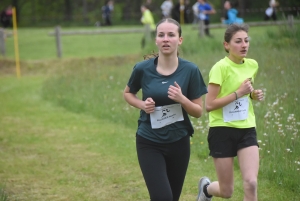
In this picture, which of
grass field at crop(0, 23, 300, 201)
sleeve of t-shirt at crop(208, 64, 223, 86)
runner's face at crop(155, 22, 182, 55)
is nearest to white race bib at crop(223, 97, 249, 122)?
sleeve of t-shirt at crop(208, 64, 223, 86)

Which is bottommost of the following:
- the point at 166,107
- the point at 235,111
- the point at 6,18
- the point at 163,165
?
the point at 6,18

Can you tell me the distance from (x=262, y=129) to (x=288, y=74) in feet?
9.46

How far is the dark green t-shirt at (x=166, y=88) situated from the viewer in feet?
16.8

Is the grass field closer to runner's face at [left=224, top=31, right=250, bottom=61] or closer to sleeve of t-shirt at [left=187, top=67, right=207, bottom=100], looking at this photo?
runner's face at [left=224, top=31, right=250, bottom=61]

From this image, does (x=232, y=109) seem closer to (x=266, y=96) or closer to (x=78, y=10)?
(x=266, y=96)

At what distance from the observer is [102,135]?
11.0m

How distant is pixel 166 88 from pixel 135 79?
1.14 feet

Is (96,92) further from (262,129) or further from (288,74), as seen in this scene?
(262,129)

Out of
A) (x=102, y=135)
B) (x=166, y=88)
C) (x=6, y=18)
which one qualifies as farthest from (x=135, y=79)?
(x=6, y=18)

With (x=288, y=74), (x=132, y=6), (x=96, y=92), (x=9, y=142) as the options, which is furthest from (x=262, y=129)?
(x=132, y=6)

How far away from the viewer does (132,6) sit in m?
55.8

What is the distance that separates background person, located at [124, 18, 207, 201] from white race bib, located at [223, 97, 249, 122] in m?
0.42

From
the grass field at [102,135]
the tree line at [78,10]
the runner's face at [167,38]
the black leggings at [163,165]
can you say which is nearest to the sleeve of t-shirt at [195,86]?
the runner's face at [167,38]

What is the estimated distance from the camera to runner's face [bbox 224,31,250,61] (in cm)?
552
